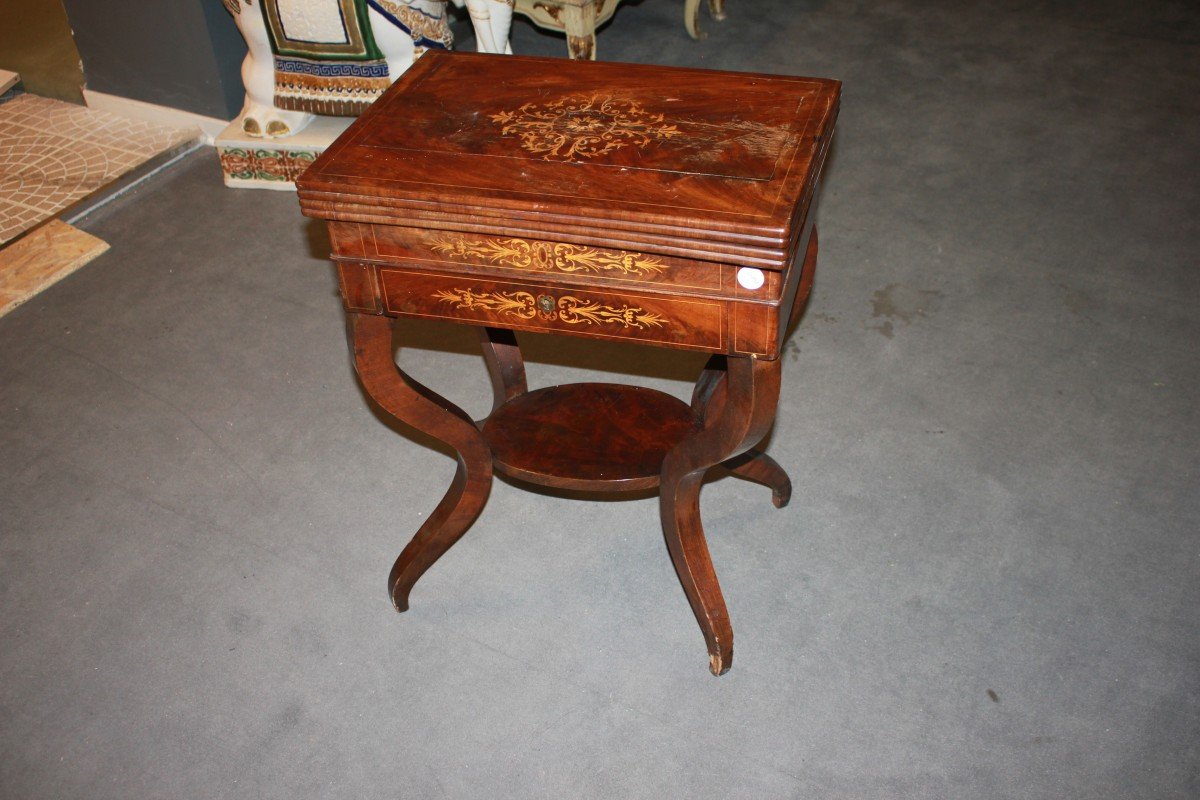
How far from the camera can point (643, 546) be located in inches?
87.6

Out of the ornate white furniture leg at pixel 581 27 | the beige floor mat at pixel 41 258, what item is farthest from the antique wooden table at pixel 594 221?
the beige floor mat at pixel 41 258

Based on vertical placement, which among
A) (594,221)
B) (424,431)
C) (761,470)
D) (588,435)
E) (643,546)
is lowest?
(643,546)

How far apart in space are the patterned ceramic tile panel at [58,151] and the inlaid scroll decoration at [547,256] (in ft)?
7.31

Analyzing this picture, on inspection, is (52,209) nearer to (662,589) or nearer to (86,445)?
(86,445)

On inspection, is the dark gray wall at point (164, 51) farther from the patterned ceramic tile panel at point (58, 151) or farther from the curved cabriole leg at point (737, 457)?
the curved cabriole leg at point (737, 457)

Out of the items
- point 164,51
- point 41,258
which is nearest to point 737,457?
point 41,258

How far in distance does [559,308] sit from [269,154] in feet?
6.79

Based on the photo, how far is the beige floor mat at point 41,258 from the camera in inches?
117

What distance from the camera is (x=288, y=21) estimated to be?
3.11m

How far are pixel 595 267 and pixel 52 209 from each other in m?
2.43

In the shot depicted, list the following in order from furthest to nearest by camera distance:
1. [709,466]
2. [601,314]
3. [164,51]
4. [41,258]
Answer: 1. [164,51]
2. [41,258]
3. [709,466]
4. [601,314]

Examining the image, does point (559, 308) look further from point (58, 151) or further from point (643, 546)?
point (58, 151)

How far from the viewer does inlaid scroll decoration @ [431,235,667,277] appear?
1509 millimetres

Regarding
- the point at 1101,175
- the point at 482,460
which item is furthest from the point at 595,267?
the point at 1101,175
